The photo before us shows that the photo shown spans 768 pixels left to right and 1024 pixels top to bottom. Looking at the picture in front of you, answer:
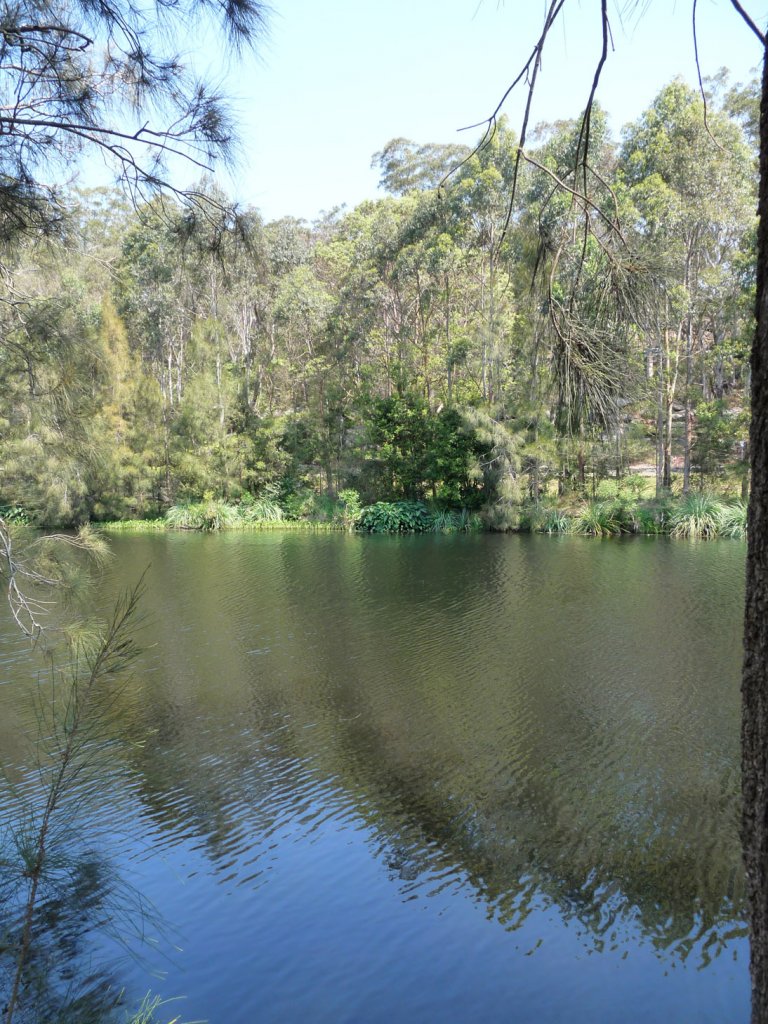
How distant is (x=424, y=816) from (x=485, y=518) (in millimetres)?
12358

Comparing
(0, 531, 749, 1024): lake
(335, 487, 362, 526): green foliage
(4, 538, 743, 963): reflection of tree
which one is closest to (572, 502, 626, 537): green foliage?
(335, 487, 362, 526): green foliage

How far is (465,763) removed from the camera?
5.30 meters

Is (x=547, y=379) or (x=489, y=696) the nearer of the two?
(x=547, y=379)

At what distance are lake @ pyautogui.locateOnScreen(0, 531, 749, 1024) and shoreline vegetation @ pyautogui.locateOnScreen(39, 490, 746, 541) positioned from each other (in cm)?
593

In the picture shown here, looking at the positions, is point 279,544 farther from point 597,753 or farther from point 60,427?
point 60,427

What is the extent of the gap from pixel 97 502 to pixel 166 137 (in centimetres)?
1785

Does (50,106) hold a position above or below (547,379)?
above

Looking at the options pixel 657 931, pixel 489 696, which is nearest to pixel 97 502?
pixel 489 696

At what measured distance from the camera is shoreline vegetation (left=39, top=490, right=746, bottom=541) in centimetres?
1508

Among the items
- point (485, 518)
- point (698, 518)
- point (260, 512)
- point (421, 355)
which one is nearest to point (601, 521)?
point (698, 518)

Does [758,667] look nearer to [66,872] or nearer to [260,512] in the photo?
[66,872]

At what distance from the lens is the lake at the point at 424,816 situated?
3293 mm

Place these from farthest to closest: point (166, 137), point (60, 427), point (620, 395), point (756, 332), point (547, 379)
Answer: point (60, 427) < point (166, 137) < point (547, 379) < point (620, 395) < point (756, 332)

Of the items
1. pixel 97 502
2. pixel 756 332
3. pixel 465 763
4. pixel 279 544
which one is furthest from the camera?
pixel 97 502
